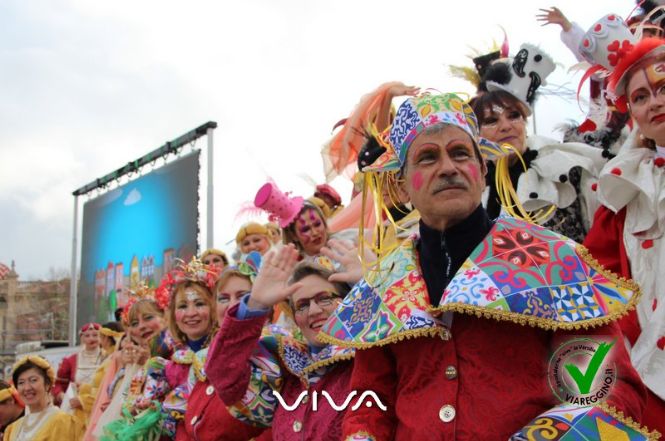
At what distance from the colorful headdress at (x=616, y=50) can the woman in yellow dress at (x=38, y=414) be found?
5133mm

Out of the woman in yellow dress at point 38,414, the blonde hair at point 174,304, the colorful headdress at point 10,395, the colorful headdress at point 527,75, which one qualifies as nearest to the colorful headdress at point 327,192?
the blonde hair at point 174,304

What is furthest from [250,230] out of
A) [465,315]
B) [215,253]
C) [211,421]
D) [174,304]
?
[465,315]

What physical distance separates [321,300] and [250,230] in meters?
2.74

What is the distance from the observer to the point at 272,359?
299 centimetres

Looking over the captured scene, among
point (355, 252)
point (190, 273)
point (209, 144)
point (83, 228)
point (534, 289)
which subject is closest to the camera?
point (534, 289)

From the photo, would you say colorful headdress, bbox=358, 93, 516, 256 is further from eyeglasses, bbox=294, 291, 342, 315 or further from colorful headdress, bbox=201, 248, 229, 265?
colorful headdress, bbox=201, 248, 229, 265

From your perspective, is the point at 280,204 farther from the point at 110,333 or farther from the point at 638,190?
the point at 110,333

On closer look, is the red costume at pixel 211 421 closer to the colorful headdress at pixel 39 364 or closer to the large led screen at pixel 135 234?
the colorful headdress at pixel 39 364

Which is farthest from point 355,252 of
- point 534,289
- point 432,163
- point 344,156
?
point 344,156

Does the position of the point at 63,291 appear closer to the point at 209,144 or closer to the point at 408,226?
the point at 209,144

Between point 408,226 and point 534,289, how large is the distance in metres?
1.72

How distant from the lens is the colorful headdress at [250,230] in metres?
5.42

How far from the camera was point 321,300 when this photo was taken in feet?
9.05

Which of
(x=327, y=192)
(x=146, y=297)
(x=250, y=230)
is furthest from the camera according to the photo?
(x=146, y=297)
